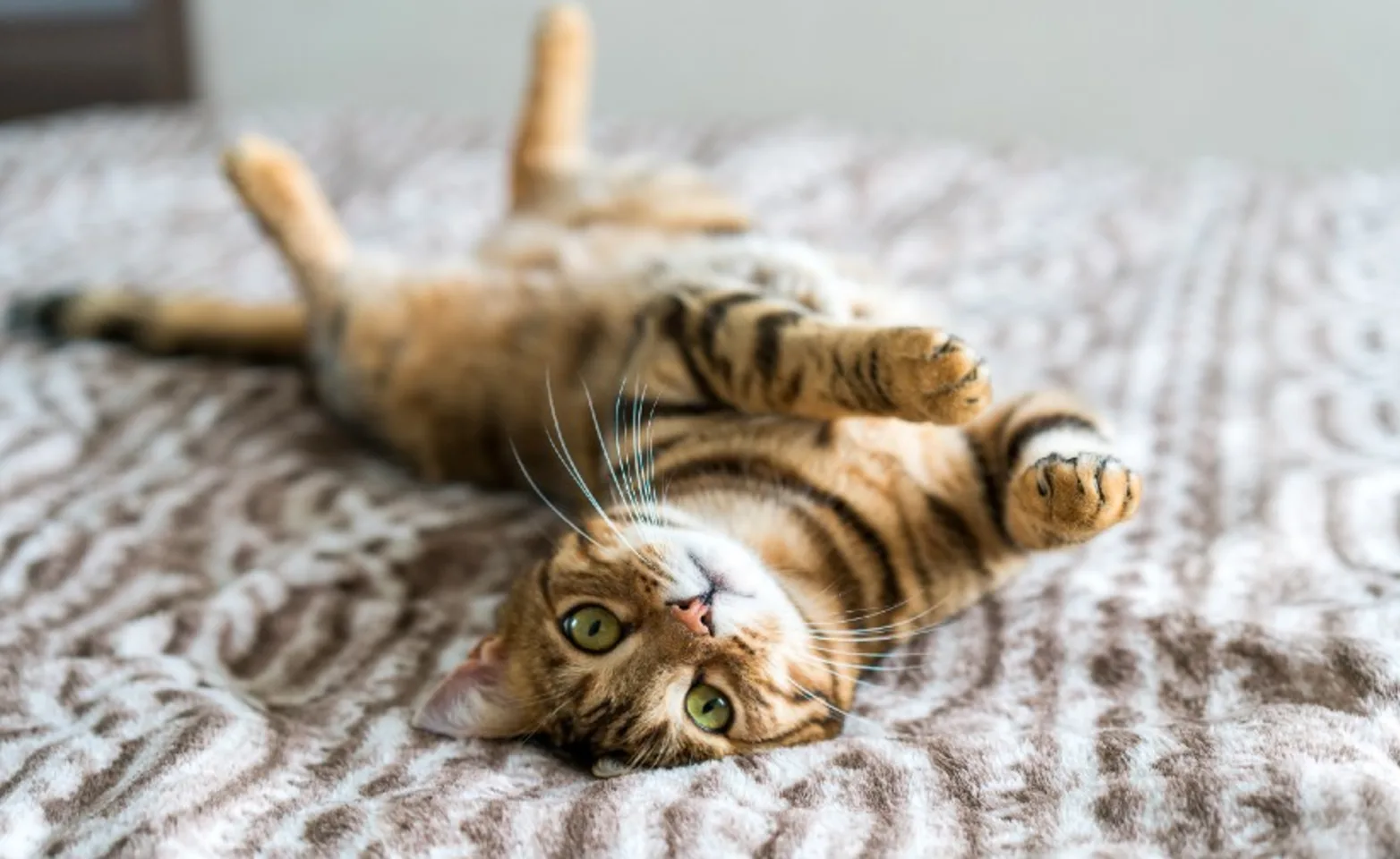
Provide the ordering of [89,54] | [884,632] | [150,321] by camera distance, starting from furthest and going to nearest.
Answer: [89,54] < [150,321] < [884,632]

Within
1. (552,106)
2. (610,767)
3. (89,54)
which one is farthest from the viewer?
(89,54)

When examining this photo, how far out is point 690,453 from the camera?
4.18 feet

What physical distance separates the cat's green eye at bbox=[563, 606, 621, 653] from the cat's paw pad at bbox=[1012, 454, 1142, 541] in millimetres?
374

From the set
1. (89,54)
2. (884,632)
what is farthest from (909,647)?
(89,54)

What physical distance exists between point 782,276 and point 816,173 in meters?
1.05

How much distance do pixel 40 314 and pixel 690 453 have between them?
3.65 ft

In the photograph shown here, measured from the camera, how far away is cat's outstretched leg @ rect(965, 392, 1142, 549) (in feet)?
3.41

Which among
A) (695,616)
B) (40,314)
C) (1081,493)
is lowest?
(40,314)

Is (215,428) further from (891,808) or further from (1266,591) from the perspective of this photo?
(1266,591)

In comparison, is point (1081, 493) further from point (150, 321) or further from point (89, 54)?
point (89, 54)

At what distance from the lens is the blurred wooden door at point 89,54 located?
313 centimetres

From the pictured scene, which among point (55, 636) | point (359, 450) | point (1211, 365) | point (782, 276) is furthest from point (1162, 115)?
point (55, 636)

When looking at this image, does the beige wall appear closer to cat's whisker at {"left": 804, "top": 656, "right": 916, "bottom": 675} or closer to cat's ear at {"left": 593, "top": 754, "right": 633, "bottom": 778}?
cat's whisker at {"left": 804, "top": 656, "right": 916, "bottom": 675}

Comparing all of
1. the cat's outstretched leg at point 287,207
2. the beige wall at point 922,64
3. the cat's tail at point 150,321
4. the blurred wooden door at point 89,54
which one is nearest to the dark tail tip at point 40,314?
the cat's tail at point 150,321
